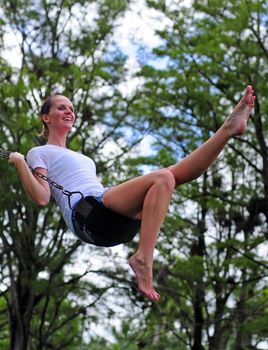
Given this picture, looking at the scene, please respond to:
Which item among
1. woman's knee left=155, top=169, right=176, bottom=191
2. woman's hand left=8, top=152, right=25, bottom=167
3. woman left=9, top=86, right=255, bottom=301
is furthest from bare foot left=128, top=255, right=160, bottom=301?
woman's hand left=8, top=152, right=25, bottom=167

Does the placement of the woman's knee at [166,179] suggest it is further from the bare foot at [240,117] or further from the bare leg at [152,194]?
the bare foot at [240,117]

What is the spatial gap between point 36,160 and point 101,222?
1.88 ft

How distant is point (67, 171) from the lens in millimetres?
3979

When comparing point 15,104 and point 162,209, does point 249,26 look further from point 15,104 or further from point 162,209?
point 162,209

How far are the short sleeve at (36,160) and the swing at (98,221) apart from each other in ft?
0.29

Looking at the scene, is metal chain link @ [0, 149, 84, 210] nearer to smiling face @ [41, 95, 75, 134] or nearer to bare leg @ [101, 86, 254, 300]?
bare leg @ [101, 86, 254, 300]

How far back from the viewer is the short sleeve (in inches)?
157

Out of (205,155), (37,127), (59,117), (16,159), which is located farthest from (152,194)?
(37,127)

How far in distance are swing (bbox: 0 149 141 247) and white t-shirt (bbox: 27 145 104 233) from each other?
0.08 metres

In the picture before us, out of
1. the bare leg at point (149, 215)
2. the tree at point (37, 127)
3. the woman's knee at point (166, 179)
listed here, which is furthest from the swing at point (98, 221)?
the tree at point (37, 127)

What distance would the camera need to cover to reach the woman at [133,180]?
354cm

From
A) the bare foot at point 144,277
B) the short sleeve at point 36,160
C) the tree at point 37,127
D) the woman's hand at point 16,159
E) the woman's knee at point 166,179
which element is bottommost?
the bare foot at point 144,277

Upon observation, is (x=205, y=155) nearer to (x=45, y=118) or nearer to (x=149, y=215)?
(x=149, y=215)

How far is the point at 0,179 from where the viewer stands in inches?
401
